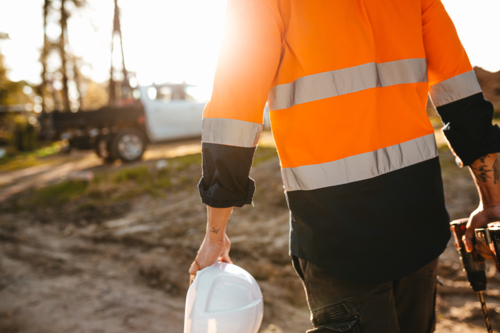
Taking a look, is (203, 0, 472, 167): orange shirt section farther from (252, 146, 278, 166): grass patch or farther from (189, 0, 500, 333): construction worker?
(252, 146, 278, 166): grass patch

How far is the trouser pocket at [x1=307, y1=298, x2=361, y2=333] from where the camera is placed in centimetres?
110

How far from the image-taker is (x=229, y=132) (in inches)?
42.6

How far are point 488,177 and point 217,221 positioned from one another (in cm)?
116

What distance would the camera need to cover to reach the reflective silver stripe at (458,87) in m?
1.37

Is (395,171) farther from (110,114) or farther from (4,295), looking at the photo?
(110,114)

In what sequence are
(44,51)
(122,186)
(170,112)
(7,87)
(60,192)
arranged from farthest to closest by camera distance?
1. (7,87)
2. (44,51)
3. (170,112)
4. (60,192)
5. (122,186)

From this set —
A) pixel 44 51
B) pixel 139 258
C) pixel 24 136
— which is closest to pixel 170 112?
pixel 139 258

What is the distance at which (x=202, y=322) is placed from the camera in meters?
1.21

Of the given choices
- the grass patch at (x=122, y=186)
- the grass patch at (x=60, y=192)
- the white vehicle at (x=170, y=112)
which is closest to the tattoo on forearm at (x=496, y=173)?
the grass patch at (x=122, y=186)

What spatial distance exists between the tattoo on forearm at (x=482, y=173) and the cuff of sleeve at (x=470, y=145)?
6 cm

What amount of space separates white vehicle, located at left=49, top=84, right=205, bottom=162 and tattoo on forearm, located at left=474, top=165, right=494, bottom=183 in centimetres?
837

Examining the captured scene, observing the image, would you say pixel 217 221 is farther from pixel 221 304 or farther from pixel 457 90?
pixel 457 90

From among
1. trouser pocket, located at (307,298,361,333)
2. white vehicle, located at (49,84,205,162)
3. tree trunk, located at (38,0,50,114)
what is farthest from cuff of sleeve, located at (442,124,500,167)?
tree trunk, located at (38,0,50,114)

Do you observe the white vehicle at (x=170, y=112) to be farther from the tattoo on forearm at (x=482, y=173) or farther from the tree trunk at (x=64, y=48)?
the tree trunk at (x=64, y=48)
